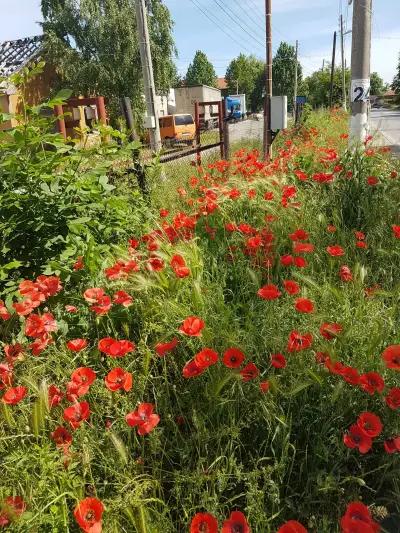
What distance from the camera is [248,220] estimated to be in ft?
11.2

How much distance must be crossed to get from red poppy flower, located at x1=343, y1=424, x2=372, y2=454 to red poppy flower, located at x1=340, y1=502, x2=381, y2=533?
0.71ft

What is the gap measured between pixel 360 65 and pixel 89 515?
20.9 ft

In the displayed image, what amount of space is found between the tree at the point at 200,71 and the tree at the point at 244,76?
732cm

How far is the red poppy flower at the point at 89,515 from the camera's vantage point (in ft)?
3.51

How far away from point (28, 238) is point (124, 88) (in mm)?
25417

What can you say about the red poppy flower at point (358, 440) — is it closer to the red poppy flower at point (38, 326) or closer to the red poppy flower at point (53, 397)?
the red poppy flower at point (53, 397)

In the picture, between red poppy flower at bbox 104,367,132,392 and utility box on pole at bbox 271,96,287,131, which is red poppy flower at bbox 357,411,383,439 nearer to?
red poppy flower at bbox 104,367,132,392

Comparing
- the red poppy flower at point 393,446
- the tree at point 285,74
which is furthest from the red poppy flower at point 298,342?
the tree at point 285,74

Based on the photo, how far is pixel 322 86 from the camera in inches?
2282

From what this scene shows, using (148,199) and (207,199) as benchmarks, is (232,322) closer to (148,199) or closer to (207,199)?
(207,199)

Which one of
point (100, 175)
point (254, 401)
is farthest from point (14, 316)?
point (254, 401)

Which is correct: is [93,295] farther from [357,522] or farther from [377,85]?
[377,85]

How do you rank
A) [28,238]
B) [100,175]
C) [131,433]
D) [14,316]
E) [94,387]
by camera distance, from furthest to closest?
[100,175] → [28,238] → [14,316] → [94,387] → [131,433]

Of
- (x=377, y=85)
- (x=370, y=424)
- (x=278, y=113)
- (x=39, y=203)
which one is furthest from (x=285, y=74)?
(x=370, y=424)
